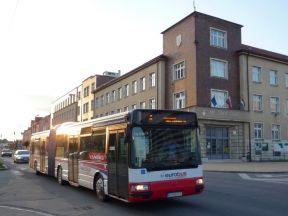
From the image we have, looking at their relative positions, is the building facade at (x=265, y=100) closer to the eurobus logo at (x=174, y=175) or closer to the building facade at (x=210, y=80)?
the building facade at (x=210, y=80)

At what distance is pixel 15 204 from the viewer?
11773mm

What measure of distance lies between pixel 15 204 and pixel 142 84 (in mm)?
40367

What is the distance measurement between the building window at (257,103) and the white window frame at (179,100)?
845cm

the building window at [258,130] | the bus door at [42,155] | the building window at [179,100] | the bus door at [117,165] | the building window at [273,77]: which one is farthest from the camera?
the building window at [273,77]

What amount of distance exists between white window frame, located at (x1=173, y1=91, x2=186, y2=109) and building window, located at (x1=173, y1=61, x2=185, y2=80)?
71.7 inches

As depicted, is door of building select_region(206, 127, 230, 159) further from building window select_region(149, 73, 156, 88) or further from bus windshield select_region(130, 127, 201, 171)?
bus windshield select_region(130, 127, 201, 171)

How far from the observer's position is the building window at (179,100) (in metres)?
42.8

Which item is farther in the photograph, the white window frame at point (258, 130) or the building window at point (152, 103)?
the building window at point (152, 103)

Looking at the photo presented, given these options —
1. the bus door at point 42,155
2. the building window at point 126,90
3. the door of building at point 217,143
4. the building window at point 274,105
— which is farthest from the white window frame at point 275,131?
the bus door at point 42,155

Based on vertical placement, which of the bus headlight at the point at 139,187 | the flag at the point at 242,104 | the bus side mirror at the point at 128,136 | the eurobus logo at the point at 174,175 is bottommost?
the bus headlight at the point at 139,187

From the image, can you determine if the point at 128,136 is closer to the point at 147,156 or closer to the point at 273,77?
the point at 147,156

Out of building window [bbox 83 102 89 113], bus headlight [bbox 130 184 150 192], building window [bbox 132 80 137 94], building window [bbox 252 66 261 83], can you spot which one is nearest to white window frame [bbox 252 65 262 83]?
building window [bbox 252 66 261 83]

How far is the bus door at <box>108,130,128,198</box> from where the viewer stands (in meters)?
10.3

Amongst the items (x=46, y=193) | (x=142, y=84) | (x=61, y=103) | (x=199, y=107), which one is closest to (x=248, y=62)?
(x=199, y=107)
